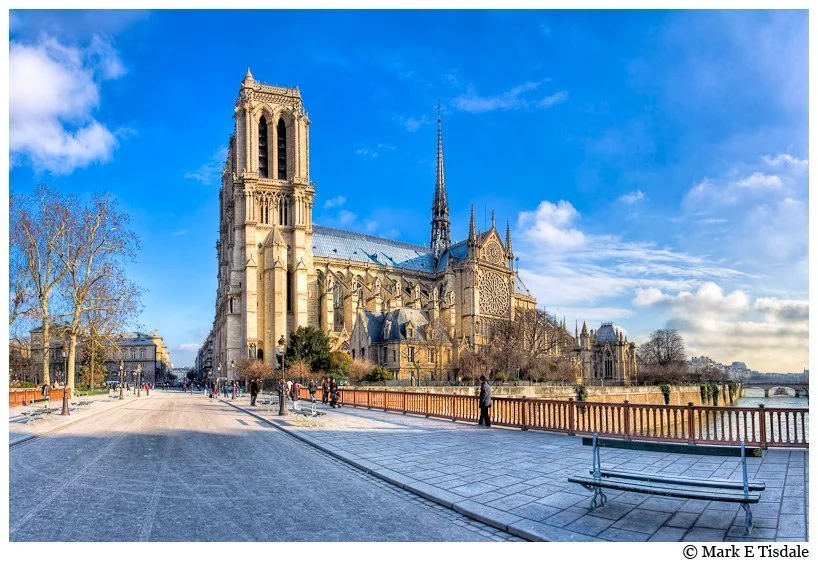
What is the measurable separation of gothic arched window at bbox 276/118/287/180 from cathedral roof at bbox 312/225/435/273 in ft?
40.6

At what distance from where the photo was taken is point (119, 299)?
34.8 meters

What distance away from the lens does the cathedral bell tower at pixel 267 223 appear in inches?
2425

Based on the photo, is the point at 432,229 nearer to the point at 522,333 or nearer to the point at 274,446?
the point at 522,333

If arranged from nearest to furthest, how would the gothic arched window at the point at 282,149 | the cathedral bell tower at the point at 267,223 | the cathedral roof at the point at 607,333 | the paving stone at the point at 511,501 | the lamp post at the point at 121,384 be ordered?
the paving stone at the point at 511,501
the lamp post at the point at 121,384
the cathedral bell tower at the point at 267,223
the gothic arched window at the point at 282,149
the cathedral roof at the point at 607,333

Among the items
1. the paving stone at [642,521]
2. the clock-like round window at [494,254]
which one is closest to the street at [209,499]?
the paving stone at [642,521]

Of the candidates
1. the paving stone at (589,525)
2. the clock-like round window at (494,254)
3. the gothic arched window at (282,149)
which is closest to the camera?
the paving stone at (589,525)

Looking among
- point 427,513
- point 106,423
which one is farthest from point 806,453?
point 106,423

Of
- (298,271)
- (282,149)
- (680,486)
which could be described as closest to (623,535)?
(680,486)

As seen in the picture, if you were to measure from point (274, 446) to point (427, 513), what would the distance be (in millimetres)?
6970

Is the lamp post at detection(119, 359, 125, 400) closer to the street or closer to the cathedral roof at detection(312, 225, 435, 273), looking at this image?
the cathedral roof at detection(312, 225, 435, 273)

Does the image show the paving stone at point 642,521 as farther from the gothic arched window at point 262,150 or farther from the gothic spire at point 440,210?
the gothic spire at point 440,210

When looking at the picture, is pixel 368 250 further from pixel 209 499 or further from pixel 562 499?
pixel 562 499

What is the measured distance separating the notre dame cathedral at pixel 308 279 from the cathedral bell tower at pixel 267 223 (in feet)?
0.40

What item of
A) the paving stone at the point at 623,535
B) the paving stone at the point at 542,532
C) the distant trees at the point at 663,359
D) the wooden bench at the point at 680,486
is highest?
the wooden bench at the point at 680,486
